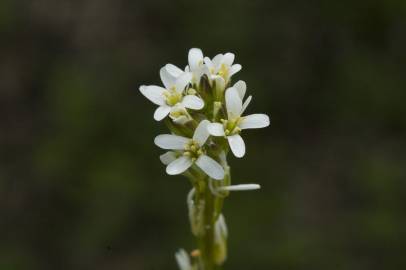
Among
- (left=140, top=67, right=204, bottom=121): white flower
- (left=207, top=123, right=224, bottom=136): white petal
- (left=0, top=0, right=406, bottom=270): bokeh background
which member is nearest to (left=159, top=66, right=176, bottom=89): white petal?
(left=140, top=67, right=204, bottom=121): white flower

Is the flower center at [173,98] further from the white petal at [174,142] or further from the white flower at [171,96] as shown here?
the white petal at [174,142]

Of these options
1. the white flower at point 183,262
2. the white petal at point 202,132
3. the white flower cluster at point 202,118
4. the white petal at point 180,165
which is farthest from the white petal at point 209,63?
the white flower at point 183,262

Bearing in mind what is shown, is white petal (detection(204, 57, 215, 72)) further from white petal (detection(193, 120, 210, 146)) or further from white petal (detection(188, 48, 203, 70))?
white petal (detection(193, 120, 210, 146))

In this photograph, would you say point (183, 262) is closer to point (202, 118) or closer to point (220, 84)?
point (202, 118)

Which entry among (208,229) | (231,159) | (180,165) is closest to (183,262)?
(208,229)
